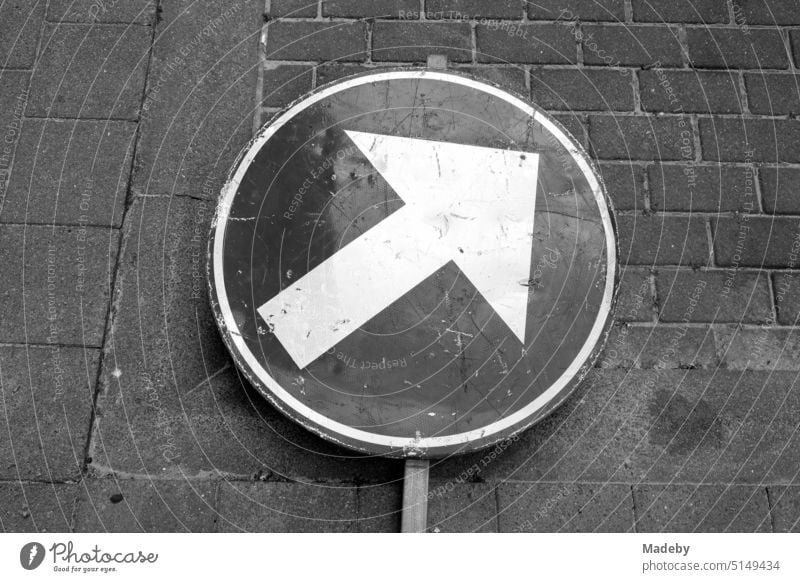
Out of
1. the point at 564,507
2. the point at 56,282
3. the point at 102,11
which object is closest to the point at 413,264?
the point at 564,507

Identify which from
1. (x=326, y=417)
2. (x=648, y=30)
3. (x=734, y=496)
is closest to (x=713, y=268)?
(x=734, y=496)

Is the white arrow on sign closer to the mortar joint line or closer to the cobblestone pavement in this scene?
the cobblestone pavement

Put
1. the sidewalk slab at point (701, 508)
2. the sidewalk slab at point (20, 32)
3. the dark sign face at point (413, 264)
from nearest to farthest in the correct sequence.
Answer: the dark sign face at point (413, 264) → the sidewalk slab at point (701, 508) → the sidewalk slab at point (20, 32)

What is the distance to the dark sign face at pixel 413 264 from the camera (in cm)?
151

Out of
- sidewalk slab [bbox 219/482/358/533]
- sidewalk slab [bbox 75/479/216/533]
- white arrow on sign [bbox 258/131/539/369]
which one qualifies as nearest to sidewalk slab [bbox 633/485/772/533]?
white arrow on sign [bbox 258/131/539/369]

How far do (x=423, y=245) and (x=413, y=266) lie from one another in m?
0.06

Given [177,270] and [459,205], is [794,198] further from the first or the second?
[177,270]

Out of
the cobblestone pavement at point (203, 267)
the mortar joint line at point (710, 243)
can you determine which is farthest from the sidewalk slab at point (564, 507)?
the mortar joint line at point (710, 243)

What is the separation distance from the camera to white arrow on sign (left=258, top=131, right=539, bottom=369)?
154cm

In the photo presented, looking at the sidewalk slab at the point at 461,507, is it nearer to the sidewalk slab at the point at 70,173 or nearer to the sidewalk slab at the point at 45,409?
the sidewalk slab at the point at 45,409

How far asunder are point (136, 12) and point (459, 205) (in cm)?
117

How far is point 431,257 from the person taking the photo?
5.15 ft

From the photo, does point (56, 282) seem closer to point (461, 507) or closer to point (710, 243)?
point (461, 507)

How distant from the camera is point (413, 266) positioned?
1.56 metres
